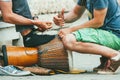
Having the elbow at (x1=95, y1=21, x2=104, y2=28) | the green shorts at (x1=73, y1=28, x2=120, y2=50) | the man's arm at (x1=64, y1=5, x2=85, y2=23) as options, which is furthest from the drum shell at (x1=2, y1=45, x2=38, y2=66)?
the elbow at (x1=95, y1=21, x2=104, y2=28)

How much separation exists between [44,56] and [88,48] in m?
0.61

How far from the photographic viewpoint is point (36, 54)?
7.05m

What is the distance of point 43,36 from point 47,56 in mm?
307

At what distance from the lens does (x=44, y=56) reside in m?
7.04

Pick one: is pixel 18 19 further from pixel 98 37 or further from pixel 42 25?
pixel 98 37

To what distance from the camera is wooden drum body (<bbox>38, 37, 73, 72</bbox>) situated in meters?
6.98

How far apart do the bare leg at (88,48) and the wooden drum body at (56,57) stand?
0.55 feet

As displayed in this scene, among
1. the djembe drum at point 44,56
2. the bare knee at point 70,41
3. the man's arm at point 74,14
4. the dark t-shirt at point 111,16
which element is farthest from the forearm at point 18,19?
the dark t-shirt at point 111,16

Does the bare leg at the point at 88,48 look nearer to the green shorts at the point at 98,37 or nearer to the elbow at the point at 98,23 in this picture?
the green shorts at the point at 98,37

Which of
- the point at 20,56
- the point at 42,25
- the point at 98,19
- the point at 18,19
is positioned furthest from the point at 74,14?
the point at 20,56

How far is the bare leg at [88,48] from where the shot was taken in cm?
680

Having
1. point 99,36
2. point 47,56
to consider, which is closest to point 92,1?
point 99,36

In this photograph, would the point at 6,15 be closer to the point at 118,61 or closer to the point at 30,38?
the point at 30,38

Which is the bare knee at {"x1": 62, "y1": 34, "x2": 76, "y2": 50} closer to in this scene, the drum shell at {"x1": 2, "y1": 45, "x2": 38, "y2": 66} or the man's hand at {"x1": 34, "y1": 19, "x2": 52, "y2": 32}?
the man's hand at {"x1": 34, "y1": 19, "x2": 52, "y2": 32}
